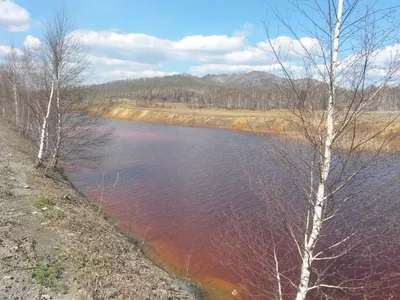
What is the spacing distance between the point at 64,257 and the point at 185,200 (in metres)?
11.6

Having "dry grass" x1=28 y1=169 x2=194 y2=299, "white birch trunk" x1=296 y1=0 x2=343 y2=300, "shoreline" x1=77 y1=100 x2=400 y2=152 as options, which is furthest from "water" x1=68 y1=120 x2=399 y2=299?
"dry grass" x1=28 y1=169 x2=194 y2=299

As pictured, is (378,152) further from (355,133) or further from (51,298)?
(51,298)

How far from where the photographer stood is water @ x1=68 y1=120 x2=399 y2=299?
1279 cm

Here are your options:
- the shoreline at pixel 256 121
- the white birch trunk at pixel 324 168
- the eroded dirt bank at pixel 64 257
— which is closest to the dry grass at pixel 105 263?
the eroded dirt bank at pixel 64 257

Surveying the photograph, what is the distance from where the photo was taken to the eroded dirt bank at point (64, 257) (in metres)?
7.88

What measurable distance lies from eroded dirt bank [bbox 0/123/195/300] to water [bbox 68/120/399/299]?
6.18 feet

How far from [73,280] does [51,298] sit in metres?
0.90

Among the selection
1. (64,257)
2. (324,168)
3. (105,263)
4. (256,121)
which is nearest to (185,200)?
(105,263)

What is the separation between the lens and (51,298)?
7.38 m

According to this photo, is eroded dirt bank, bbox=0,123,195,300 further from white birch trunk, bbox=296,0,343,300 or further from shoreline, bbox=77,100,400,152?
shoreline, bbox=77,100,400,152

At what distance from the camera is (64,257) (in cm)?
941

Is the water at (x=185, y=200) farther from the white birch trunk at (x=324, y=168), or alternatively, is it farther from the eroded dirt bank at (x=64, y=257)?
the eroded dirt bank at (x=64, y=257)

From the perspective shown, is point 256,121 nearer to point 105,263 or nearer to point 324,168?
point 105,263

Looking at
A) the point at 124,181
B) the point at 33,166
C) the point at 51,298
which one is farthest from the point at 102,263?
the point at 124,181
